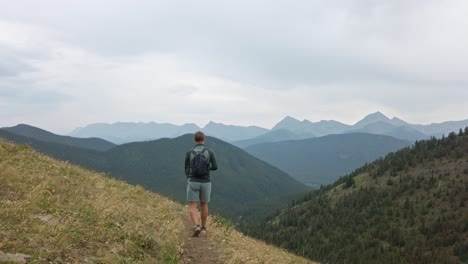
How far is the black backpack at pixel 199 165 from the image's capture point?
1327cm

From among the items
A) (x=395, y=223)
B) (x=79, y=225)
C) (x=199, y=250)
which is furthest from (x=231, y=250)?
(x=395, y=223)

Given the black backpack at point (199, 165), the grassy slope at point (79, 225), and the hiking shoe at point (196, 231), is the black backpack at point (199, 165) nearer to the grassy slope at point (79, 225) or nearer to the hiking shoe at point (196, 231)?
the hiking shoe at point (196, 231)

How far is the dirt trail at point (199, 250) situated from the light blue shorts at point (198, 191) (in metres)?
1.38

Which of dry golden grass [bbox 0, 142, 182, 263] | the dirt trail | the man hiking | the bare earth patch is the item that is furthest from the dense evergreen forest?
the bare earth patch

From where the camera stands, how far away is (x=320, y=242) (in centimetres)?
16238

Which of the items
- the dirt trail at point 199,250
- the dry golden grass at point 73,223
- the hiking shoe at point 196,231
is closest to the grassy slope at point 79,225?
the dry golden grass at point 73,223

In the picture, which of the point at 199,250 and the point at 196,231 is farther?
the point at 196,231

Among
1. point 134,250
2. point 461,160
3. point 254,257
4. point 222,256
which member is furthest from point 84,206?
point 461,160

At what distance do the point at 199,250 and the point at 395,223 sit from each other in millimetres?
169422

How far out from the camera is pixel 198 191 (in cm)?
1359

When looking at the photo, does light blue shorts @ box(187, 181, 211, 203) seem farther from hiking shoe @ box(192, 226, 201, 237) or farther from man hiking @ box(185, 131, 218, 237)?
hiking shoe @ box(192, 226, 201, 237)

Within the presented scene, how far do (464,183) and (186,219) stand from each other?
183 meters

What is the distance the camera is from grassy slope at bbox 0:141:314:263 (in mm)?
8516

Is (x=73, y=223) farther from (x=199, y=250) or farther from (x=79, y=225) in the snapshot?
(x=199, y=250)
